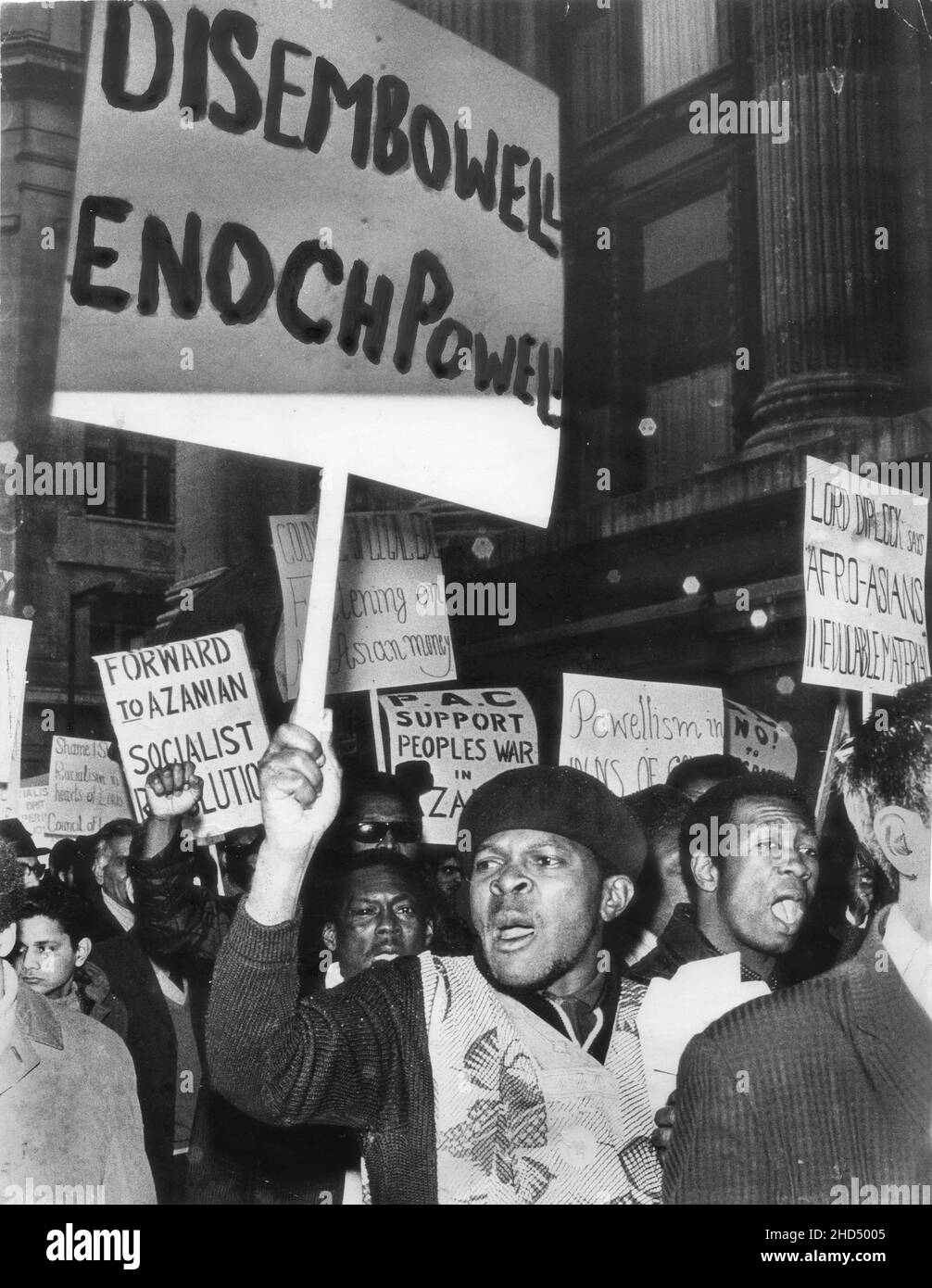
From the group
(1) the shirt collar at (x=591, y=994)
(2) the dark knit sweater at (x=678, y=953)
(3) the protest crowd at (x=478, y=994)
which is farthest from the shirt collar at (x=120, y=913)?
(2) the dark knit sweater at (x=678, y=953)

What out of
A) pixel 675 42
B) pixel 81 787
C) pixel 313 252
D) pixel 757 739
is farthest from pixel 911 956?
pixel 675 42

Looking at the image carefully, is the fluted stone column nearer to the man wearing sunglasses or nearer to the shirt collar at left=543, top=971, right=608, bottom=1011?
the man wearing sunglasses

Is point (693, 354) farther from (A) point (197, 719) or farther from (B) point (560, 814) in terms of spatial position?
(A) point (197, 719)

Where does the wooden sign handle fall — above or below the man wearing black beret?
above

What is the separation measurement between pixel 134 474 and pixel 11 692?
73 cm

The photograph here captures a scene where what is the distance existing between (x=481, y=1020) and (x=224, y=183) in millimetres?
2287

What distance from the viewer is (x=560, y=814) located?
4449 mm

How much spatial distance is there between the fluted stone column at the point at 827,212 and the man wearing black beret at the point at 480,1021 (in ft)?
5.14

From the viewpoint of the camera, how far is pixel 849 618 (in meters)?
4.83

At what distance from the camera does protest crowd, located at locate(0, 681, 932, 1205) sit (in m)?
4.12

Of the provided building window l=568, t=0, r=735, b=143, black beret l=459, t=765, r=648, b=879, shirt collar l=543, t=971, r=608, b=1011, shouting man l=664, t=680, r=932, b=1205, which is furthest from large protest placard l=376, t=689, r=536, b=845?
building window l=568, t=0, r=735, b=143

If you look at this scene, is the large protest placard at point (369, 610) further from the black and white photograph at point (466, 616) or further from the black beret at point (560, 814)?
the black beret at point (560, 814)

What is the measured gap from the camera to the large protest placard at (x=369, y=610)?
4953 millimetres

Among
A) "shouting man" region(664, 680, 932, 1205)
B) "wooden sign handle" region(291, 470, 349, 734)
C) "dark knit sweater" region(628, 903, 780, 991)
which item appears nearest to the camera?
"wooden sign handle" region(291, 470, 349, 734)
